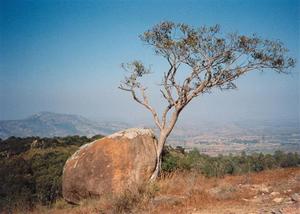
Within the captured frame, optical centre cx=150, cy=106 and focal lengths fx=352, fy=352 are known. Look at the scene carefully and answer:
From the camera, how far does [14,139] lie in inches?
1944

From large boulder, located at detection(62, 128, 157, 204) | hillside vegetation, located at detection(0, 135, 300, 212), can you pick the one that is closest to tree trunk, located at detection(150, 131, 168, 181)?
large boulder, located at detection(62, 128, 157, 204)

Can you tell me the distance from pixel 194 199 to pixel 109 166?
439 centimetres

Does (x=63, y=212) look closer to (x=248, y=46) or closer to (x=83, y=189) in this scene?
(x=83, y=189)

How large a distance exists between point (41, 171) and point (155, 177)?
18746 millimetres

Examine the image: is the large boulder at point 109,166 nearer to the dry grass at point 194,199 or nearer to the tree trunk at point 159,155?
the tree trunk at point 159,155

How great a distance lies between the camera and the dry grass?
33.0 ft

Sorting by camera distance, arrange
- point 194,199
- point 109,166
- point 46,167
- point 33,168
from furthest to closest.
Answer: point 33,168, point 46,167, point 109,166, point 194,199

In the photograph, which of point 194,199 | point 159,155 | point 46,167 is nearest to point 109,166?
point 159,155

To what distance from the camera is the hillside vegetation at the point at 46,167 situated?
1859cm

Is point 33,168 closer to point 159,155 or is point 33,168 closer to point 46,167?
point 46,167

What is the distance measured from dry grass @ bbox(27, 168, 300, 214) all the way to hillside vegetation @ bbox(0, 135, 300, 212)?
93cm

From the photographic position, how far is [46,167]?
32406 mm

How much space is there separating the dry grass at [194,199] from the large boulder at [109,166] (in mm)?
987

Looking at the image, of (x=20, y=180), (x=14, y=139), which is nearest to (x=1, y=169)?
(x=20, y=180)
